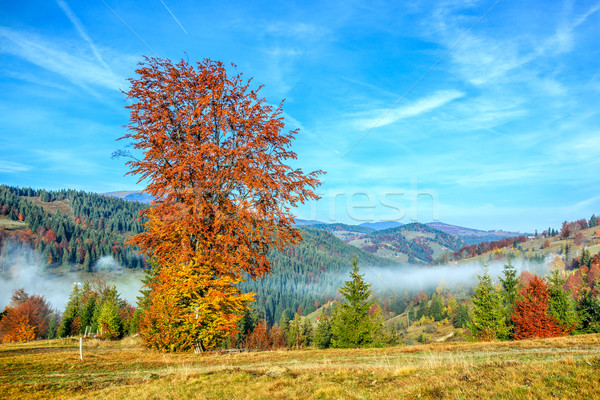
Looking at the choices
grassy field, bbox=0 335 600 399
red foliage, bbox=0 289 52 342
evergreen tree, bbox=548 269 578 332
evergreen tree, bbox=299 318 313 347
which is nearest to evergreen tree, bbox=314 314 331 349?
evergreen tree, bbox=299 318 313 347

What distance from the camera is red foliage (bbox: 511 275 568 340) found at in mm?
43156

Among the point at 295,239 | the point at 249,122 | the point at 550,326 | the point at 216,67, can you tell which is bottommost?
the point at 550,326

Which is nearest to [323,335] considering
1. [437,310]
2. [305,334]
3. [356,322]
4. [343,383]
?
[305,334]

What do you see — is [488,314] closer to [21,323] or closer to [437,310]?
[21,323]

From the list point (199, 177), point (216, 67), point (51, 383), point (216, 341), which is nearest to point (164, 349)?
point (216, 341)

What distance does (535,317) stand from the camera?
1734 inches

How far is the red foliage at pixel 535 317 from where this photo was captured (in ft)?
142

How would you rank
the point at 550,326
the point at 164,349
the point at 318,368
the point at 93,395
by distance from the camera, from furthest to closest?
the point at 550,326 < the point at 164,349 < the point at 318,368 < the point at 93,395

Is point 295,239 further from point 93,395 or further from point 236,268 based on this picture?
point 93,395

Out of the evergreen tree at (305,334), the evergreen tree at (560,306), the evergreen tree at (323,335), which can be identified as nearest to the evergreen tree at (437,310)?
the evergreen tree at (305,334)

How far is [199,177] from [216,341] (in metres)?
7.32

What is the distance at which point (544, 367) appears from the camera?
6.49 m

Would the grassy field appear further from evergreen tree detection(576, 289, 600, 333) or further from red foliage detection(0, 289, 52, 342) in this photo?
red foliage detection(0, 289, 52, 342)

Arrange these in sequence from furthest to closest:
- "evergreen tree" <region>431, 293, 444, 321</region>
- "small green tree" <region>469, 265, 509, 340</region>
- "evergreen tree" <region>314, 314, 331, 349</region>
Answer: "evergreen tree" <region>431, 293, 444, 321</region>
"evergreen tree" <region>314, 314, 331, 349</region>
"small green tree" <region>469, 265, 509, 340</region>
